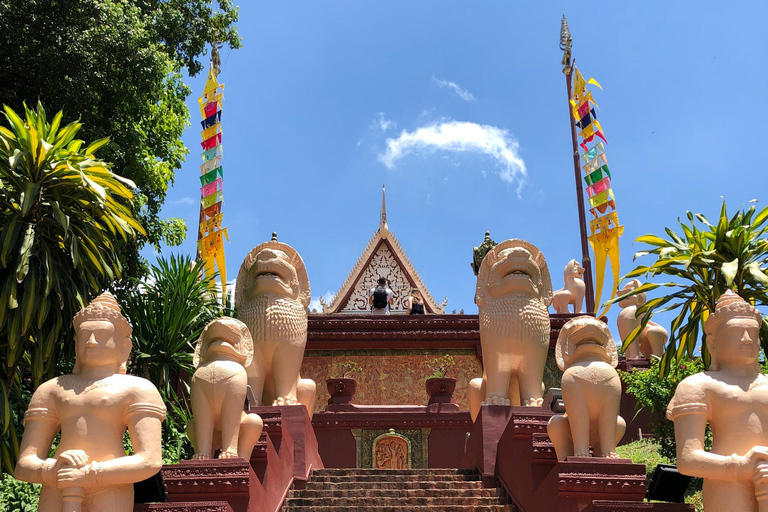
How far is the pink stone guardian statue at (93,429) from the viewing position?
15.8ft

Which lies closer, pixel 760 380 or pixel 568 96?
pixel 760 380

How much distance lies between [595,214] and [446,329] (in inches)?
283

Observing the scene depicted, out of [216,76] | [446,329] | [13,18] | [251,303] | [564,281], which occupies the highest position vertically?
[216,76]

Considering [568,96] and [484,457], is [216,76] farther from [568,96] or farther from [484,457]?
[484,457]

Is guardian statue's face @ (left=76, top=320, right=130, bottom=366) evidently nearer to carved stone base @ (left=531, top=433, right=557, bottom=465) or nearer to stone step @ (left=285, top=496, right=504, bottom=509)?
stone step @ (left=285, top=496, right=504, bottom=509)

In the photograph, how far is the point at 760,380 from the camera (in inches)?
199

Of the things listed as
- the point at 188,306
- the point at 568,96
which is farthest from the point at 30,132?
the point at 568,96

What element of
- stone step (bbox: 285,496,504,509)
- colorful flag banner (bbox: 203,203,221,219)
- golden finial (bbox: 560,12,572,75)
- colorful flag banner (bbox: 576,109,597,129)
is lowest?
stone step (bbox: 285,496,504,509)

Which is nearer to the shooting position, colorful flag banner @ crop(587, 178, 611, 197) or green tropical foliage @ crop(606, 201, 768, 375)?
green tropical foliage @ crop(606, 201, 768, 375)

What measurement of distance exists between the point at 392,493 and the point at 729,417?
3.38 metres

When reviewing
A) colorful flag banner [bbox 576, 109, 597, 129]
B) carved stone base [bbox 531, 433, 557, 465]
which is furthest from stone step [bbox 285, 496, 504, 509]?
colorful flag banner [bbox 576, 109, 597, 129]

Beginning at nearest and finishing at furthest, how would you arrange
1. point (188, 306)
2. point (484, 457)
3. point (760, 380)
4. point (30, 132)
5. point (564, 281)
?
point (760, 380) → point (30, 132) → point (484, 457) → point (188, 306) → point (564, 281)

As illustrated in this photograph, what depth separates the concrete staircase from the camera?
278 inches

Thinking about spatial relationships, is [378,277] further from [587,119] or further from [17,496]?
[17,496]
